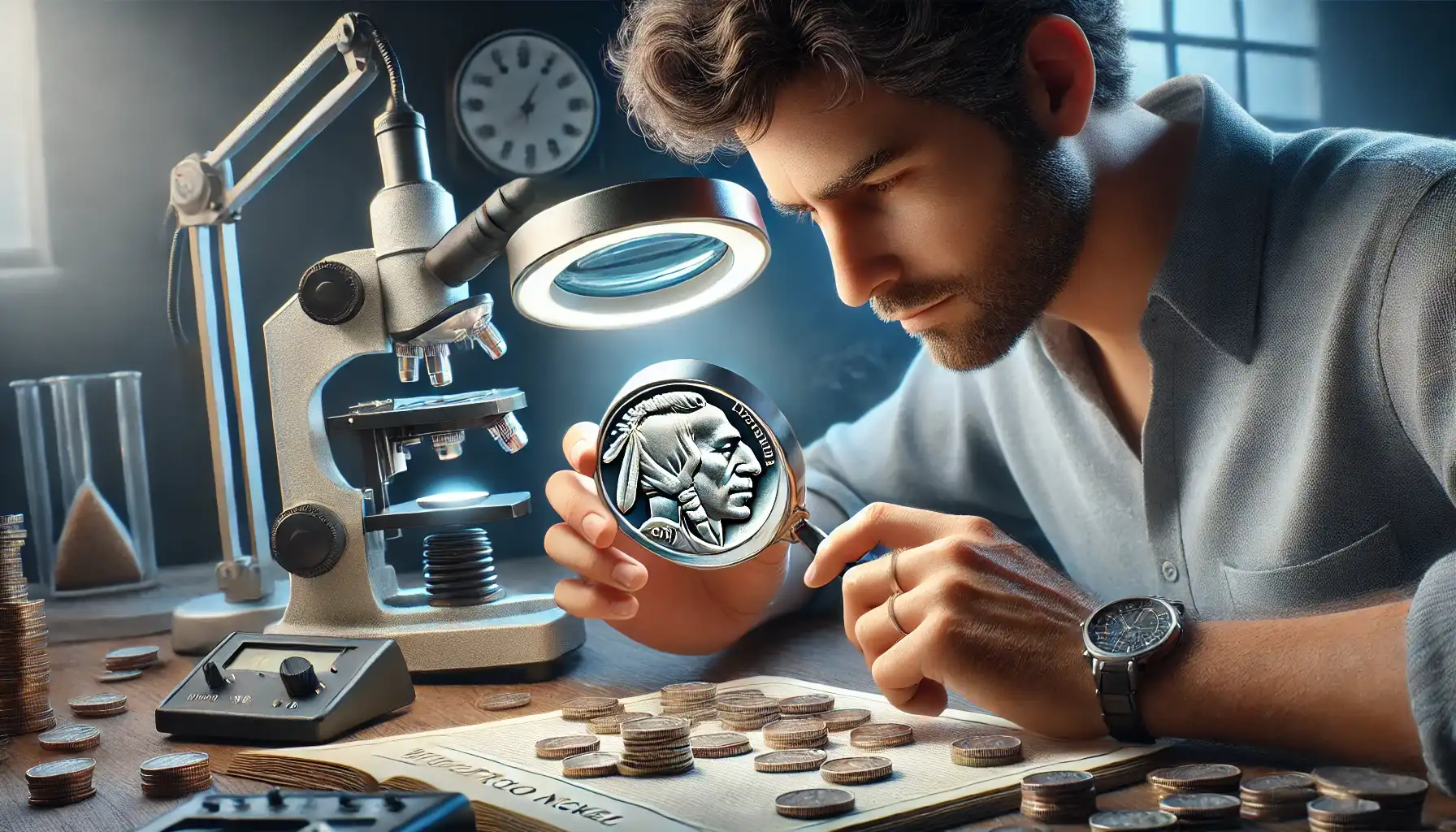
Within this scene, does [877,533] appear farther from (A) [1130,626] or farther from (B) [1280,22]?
(B) [1280,22]

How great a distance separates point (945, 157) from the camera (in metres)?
1.34

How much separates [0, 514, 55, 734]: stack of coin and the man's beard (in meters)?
1.03

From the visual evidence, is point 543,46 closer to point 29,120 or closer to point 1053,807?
point 29,120

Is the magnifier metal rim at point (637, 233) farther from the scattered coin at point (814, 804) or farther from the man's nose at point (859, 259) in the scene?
the scattered coin at point (814, 804)

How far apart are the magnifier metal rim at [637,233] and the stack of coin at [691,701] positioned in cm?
46

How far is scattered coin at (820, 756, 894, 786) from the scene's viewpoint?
3.09ft

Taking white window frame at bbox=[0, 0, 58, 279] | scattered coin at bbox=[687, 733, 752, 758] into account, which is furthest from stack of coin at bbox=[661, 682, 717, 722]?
white window frame at bbox=[0, 0, 58, 279]

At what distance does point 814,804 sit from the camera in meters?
0.87

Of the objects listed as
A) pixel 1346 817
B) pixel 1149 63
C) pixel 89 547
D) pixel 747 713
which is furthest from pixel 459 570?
pixel 1149 63

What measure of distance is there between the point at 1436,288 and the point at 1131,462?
57cm

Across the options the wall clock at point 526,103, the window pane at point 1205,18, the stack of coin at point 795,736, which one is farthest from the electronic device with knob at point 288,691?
the window pane at point 1205,18

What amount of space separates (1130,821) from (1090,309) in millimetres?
947

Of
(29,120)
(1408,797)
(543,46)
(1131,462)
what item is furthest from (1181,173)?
(29,120)

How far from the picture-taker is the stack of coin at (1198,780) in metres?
0.86
